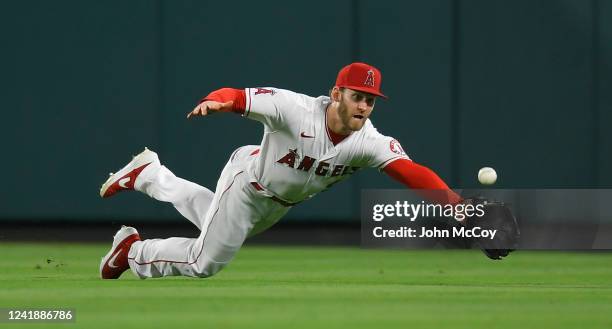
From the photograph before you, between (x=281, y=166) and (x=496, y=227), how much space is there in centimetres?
119

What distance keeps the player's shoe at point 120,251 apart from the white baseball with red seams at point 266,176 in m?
0.06

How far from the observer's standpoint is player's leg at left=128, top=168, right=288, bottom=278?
282 inches

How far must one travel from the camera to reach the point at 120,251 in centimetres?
745

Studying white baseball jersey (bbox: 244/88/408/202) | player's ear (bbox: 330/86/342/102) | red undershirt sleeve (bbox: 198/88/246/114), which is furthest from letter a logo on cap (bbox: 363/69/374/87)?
red undershirt sleeve (bbox: 198/88/246/114)

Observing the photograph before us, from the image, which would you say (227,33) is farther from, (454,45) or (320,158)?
(320,158)

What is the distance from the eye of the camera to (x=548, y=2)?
11125mm

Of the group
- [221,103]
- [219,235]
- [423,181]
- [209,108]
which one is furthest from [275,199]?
[209,108]

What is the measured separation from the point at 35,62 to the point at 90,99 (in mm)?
556

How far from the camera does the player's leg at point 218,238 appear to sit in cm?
717

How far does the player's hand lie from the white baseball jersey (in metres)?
0.36

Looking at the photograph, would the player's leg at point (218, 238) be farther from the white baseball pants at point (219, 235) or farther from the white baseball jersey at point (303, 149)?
the white baseball jersey at point (303, 149)

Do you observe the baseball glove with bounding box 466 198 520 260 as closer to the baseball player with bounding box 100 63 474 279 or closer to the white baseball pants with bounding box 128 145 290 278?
the baseball player with bounding box 100 63 474 279

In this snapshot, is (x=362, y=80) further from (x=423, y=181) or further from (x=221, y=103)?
(x=221, y=103)

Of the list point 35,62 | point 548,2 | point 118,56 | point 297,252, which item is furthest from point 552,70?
point 35,62
